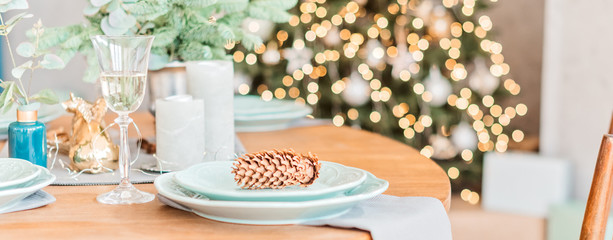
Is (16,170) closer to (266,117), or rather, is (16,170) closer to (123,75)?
(123,75)

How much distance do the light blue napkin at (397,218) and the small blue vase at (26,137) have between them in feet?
0.92

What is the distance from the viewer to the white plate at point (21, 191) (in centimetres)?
85

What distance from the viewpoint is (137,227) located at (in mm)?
812

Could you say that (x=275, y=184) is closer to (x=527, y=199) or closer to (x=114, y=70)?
(x=114, y=70)

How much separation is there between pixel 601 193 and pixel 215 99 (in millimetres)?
649

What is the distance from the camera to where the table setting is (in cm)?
81

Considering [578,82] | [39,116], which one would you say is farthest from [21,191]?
[578,82]

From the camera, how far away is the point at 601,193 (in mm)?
930

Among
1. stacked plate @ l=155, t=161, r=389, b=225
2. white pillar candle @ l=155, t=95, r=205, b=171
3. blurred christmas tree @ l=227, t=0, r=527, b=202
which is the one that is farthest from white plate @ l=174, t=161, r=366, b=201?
blurred christmas tree @ l=227, t=0, r=527, b=202

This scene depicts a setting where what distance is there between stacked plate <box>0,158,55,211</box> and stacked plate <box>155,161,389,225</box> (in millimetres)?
166

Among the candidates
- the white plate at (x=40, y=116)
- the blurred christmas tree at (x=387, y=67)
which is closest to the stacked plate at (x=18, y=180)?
the white plate at (x=40, y=116)

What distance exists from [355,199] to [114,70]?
387mm

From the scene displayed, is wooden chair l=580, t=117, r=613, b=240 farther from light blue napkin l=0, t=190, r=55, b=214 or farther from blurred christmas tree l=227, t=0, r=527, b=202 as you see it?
blurred christmas tree l=227, t=0, r=527, b=202

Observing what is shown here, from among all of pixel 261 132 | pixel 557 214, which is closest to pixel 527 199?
pixel 557 214
